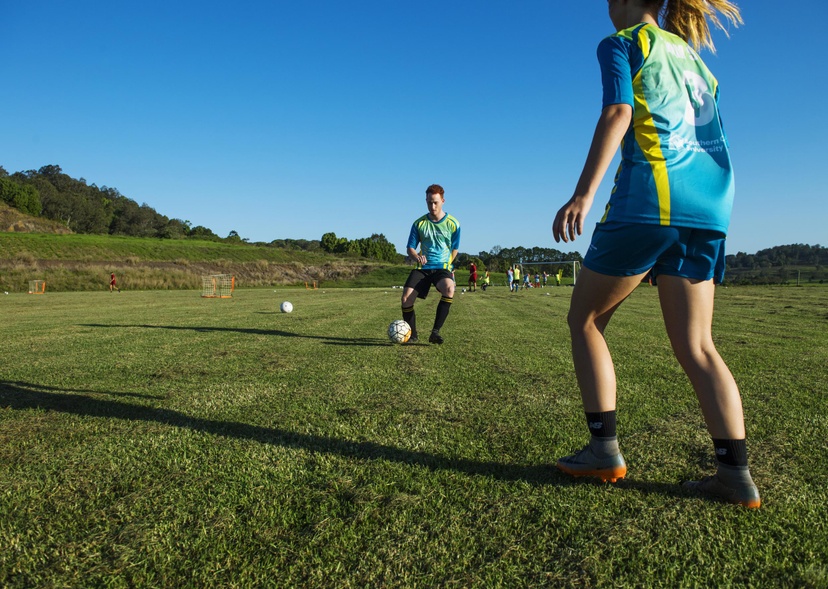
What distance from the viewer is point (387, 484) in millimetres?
2264

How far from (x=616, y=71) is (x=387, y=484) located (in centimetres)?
203

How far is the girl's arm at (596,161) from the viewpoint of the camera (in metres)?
2.12

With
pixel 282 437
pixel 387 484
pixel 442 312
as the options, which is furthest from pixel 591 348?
pixel 442 312

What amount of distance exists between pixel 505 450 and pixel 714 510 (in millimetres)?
1006

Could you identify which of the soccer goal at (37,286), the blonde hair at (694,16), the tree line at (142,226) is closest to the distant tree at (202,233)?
the tree line at (142,226)

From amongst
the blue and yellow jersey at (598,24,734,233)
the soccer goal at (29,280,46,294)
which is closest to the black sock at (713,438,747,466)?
the blue and yellow jersey at (598,24,734,233)

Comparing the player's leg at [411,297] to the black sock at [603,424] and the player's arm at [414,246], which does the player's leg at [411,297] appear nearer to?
the player's arm at [414,246]

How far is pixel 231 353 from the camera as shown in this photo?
6.55m

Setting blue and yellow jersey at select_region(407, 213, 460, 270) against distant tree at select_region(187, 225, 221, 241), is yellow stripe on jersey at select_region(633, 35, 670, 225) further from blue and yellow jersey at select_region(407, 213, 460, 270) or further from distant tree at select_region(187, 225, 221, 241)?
distant tree at select_region(187, 225, 221, 241)

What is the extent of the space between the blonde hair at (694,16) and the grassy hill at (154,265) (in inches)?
2007

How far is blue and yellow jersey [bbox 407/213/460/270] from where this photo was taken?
7.79m

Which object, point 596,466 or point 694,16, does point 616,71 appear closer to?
→ point 694,16

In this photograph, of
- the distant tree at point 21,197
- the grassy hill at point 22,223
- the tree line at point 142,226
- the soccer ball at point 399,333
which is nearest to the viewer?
the soccer ball at point 399,333

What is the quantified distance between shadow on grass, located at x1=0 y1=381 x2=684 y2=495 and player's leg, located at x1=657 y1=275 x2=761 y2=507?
22cm
